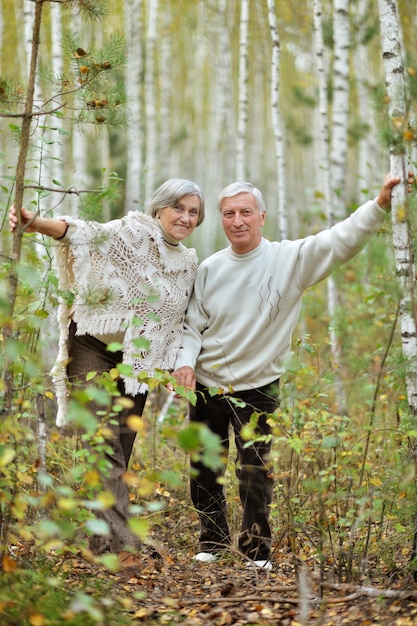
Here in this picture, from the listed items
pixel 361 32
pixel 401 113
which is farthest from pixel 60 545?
pixel 361 32

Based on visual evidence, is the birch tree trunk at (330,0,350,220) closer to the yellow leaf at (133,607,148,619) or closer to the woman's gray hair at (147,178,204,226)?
the woman's gray hair at (147,178,204,226)

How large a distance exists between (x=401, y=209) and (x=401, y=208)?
31 mm

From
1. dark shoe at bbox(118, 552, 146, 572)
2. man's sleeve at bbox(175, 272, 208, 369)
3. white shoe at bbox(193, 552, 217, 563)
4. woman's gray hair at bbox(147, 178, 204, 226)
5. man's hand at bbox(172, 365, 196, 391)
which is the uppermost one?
woman's gray hair at bbox(147, 178, 204, 226)

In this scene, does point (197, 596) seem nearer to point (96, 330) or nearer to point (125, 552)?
point (125, 552)

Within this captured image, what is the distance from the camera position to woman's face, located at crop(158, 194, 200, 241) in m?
3.76

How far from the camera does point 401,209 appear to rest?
3.02m

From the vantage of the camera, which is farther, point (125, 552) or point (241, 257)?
point (241, 257)

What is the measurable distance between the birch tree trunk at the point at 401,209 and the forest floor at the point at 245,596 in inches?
13.8

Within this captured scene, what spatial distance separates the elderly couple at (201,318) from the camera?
3619mm

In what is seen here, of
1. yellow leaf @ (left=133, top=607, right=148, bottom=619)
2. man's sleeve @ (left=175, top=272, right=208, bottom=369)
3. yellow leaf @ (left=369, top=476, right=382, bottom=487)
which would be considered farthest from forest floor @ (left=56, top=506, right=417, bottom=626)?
man's sleeve @ (left=175, top=272, right=208, bottom=369)

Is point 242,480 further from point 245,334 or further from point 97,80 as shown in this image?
point 97,80

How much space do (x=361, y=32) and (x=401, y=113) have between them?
9064 millimetres

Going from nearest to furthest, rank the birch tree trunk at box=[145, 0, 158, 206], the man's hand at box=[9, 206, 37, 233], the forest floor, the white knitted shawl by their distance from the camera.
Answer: the forest floor < the man's hand at box=[9, 206, 37, 233] < the white knitted shawl < the birch tree trunk at box=[145, 0, 158, 206]

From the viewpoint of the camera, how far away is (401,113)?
3.12m
